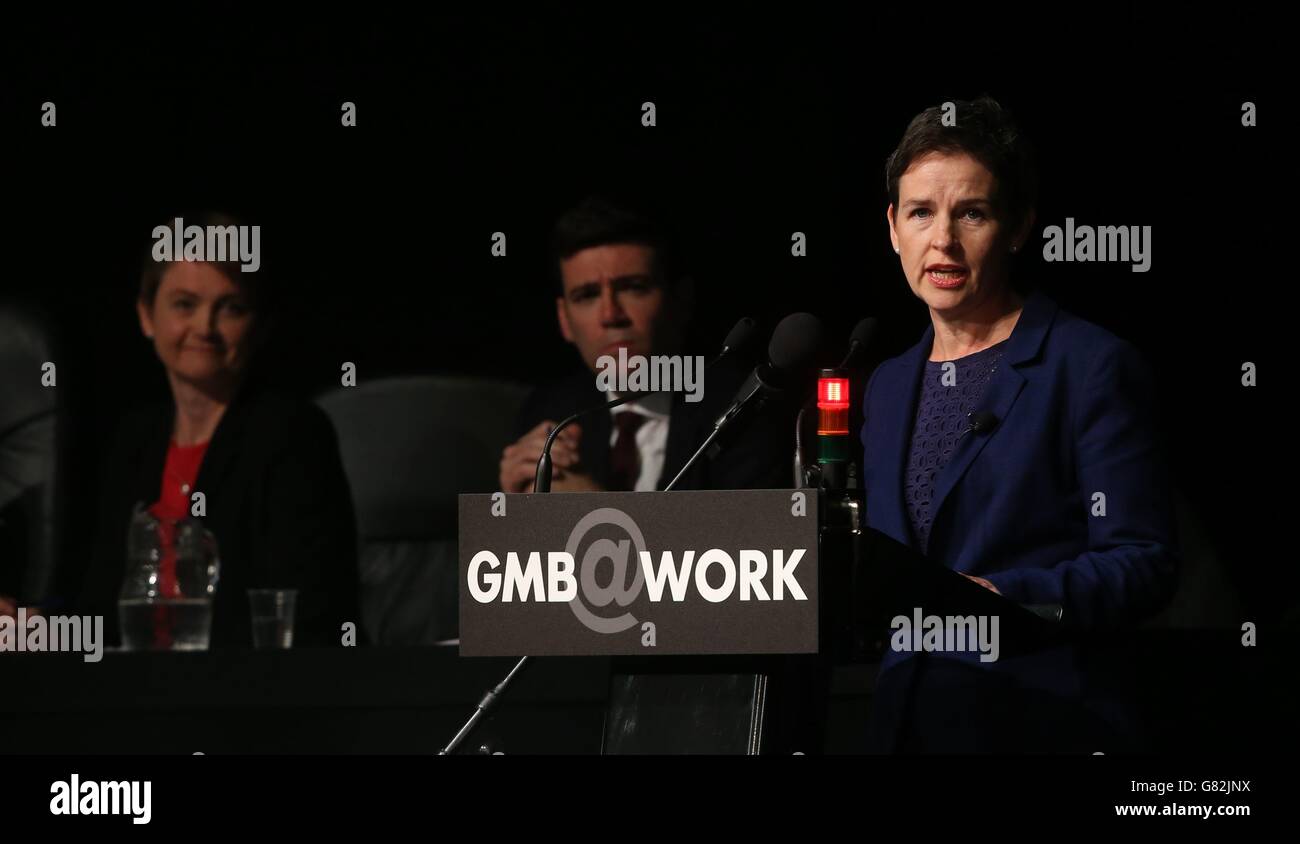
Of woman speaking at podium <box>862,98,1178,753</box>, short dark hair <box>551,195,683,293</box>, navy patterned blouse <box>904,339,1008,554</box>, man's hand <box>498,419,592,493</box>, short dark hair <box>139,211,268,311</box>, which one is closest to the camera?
woman speaking at podium <box>862,98,1178,753</box>

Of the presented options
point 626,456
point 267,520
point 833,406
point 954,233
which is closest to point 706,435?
point 626,456

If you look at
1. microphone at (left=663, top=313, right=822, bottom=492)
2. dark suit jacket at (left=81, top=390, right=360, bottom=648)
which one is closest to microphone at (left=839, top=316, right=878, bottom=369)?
microphone at (left=663, top=313, right=822, bottom=492)

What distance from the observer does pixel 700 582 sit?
155 centimetres

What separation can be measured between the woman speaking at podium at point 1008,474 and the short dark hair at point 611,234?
180 centimetres

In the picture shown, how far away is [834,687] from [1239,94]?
1.88m

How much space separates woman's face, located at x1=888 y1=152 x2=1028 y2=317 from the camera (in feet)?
6.54

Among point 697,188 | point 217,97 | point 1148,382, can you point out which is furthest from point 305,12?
point 1148,382

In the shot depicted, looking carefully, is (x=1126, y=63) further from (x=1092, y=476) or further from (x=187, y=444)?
(x=187, y=444)

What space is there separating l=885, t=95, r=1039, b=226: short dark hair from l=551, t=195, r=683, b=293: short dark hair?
179cm

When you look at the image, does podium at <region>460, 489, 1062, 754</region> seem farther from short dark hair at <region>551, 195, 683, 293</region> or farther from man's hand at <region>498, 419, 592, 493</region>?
short dark hair at <region>551, 195, 683, 293</region>

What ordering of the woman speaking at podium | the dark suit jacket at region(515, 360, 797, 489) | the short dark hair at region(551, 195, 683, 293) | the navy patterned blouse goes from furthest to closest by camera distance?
1. the short dark hair at region(551, 195, 683, 293)
2. the dark suit jacket at region(515, 360, 797, 489)
3. the navy patterned blouse
4. the woman speaking at podium

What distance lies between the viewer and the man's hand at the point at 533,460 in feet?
11.0

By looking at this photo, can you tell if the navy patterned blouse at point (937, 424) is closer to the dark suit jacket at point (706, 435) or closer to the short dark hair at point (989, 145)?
Answer: the short dark hair at point (989, 145)

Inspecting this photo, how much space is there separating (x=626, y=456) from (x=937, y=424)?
1.60 meters
